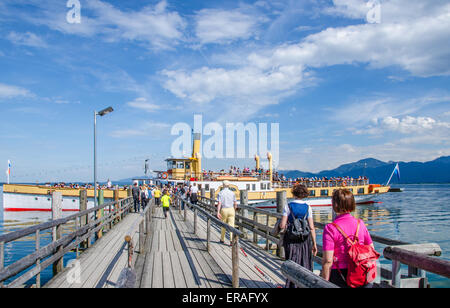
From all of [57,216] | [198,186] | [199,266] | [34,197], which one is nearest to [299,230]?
[199,266]

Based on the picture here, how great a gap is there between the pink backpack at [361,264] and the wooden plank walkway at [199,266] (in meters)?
2.72

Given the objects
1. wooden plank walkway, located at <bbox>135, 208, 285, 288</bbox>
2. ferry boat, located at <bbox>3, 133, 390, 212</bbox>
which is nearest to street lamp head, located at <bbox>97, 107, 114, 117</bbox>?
wooden plank walkway, located at <bbox>135, 208, 285, 288</bbox>

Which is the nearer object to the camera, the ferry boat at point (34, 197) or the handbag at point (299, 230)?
the handbag at point (299, 230)

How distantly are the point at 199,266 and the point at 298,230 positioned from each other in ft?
10.3

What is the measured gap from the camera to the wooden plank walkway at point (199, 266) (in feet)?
18.7

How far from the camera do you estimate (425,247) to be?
3713mm

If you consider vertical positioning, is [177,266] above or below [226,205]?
below

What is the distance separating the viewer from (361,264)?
117 inches

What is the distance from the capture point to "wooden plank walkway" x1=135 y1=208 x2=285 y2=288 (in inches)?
225

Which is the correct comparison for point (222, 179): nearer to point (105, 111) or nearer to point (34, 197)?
point (105, 111)

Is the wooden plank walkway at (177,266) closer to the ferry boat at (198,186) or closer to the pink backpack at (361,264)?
the pink backpack at (361,264)

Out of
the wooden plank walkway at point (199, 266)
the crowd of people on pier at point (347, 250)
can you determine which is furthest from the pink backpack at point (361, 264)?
the wooden plank walkway at point (199, 266)

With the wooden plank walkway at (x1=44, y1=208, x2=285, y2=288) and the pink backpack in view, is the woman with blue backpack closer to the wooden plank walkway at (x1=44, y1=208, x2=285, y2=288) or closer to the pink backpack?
the wooden plank walkway at (x1=44, y1=208, x2=285, y2=288)

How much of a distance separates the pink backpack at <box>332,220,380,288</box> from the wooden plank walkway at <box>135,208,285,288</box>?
272cm
